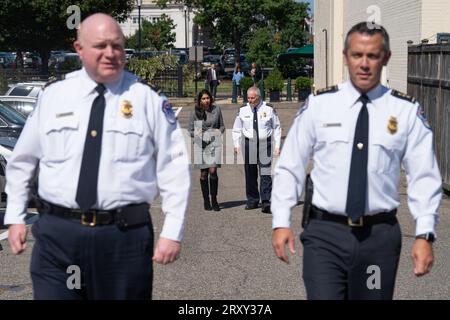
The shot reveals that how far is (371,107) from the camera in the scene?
459cm

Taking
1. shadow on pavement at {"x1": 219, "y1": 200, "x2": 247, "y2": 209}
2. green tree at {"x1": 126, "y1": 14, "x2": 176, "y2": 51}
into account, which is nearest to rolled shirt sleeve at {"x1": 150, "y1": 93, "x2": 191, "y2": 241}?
shadow on pavement at {"x1": 219, "y1": 200, "x2": 247, "y2": 209}

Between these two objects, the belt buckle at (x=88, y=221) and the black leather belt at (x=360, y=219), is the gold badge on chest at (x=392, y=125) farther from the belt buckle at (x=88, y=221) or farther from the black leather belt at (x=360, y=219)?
the belt buckle at (x=88, y=221)

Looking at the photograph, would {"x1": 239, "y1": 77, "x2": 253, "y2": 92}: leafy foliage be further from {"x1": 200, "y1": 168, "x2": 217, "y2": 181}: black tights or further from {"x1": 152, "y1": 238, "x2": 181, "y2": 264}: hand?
{"x1": 152, "y1": 238, "x2": 181, "y2": 264}: hand

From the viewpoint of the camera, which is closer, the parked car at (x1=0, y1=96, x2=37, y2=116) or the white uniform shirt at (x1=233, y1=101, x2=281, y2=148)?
the white uniform shirt at (x1=233, y1=101, x2=281, y2=148)

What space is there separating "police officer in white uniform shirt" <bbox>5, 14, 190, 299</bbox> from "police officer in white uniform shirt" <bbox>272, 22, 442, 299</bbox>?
649 millimetres

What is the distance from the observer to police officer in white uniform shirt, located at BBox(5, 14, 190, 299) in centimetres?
434

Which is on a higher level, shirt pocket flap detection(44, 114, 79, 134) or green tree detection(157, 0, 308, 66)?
green tree detection(157, 0, 308, 66)

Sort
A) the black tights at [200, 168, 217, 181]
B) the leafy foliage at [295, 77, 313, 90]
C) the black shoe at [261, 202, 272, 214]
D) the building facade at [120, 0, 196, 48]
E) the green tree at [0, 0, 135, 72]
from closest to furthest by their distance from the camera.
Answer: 1. the black shoe at [261, 202, 272, 214]
2. the black tights at [200, 168, 217, 181]
3. the leafy foliage at [295, 77, 313, 90]
4. the green tree at [0, 0, 135, 72]
5. the building facade at [120, 0, 196, 48]

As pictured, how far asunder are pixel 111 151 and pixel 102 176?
13cm

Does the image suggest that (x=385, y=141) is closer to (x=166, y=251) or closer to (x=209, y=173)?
(x=166, y=251)

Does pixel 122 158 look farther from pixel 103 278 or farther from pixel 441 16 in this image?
pixel 441 16
